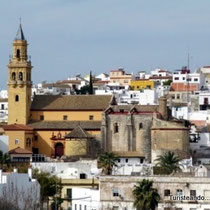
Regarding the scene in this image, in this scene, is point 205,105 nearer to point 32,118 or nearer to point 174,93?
point 174,93

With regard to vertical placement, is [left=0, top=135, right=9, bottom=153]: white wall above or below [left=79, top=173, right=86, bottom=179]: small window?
above

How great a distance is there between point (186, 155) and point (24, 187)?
2947 centimetres

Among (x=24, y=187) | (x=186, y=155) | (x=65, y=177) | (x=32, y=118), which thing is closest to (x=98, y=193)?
(x=24, y=187)

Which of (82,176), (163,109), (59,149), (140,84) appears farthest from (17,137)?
(140,84)

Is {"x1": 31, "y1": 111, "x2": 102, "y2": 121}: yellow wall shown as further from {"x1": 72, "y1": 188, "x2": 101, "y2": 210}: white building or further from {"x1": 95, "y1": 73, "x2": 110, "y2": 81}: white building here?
{"x1": 95, "y1": 73, "x2": 110, "y2": 81}: white building

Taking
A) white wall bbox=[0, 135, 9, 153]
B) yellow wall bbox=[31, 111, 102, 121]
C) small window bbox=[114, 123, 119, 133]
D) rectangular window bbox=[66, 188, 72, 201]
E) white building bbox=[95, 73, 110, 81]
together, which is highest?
white building bbox=[95, 73, 110, 81]

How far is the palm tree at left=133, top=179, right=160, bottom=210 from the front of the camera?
73188 mm

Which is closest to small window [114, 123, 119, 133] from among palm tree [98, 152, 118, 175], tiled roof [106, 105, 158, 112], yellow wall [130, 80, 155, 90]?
tiled roof [106, 105, 158, 112]

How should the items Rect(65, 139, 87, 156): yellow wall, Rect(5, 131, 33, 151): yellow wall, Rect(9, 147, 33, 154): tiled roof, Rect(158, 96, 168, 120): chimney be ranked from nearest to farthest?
Rect(65, 139, 87, 156): yellow wall < Rect(9, 147, 33, 154): tiled roof < Rect(158, 96, 168, 120): chimney < Rect(5, 131, 33, 151): yellow wall

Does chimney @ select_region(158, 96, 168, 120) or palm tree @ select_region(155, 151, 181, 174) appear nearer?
palm tree @ select_region(155, 151, 181, 174)

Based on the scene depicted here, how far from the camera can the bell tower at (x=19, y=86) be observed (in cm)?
10919

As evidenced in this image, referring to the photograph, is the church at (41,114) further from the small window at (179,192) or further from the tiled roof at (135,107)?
the small window at (179,192)

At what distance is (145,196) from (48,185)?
37.2 ft

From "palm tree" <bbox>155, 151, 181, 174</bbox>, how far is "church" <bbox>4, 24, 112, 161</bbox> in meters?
9.18
